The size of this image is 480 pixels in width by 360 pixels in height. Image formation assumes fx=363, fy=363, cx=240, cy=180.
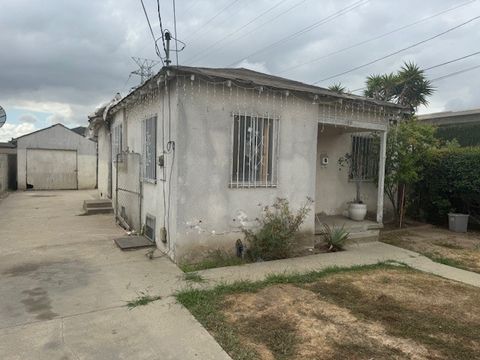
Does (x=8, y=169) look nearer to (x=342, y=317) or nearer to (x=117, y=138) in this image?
(x=117, y=138)

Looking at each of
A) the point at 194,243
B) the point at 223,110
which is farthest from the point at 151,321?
the point at 223,110

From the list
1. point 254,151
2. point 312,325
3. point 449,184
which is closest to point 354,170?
point 449,184

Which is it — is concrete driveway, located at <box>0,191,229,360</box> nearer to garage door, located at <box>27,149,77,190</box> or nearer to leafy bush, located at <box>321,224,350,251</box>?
leafy bush, located at <box>321,224,350,251</box>

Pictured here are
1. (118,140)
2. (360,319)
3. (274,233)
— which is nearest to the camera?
(360,319)

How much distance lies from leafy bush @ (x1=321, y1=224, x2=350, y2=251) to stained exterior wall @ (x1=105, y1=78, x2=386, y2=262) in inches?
16.1

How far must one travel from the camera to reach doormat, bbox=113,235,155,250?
635 cm

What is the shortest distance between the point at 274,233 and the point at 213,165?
1503 mm

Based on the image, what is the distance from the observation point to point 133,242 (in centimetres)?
659

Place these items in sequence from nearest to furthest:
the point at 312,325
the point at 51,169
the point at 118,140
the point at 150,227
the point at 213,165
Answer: the point at 312,325 → the point at 213,165 → the point at 150,227 → the point at 118,140 → the point at 51,169

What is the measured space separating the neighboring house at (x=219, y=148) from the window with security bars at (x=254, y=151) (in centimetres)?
2

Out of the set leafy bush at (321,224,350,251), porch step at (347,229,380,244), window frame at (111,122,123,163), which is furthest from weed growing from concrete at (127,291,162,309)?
window frame at (111,122,123,163)

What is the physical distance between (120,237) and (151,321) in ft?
12.8

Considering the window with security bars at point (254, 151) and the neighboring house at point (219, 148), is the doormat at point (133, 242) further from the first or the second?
the window with security bars at point (254, 151)

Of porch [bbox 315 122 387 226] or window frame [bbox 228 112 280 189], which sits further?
porch [bbox 315 122 387 226]
